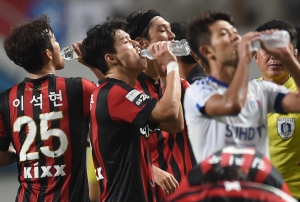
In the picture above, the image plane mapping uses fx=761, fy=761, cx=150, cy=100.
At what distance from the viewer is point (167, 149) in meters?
4.89

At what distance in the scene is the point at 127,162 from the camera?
4.30 m

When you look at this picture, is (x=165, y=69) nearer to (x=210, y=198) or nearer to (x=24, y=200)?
(x=24, y=200)

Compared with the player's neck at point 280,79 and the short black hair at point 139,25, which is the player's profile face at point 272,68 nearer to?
the player's neck at point 280,79

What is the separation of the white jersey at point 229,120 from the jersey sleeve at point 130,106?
0.60 metres

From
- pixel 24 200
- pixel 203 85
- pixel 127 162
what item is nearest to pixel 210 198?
pixel 203 85

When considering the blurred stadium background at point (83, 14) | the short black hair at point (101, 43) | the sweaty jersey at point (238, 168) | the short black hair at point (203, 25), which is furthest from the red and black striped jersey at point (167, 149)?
the blurred stadium background at point (83, 14)

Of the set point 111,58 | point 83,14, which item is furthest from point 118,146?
point 83,14

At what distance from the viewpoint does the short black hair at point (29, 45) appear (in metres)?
4.69

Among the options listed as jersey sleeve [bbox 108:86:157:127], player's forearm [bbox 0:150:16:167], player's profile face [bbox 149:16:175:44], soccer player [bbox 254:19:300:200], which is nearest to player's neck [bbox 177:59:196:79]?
player's profile face [bbox 149:16:175:44]

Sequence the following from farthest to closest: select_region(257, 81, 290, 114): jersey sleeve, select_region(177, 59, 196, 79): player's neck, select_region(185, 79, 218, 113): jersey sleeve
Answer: select_region(177, 59, 196, 79): player's neck
select_region(257, 81, 290, 114): jersey sleeve
select_region(185, 79, 218, 113): jersey sleeve

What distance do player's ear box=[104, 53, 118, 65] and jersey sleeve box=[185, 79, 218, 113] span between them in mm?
964

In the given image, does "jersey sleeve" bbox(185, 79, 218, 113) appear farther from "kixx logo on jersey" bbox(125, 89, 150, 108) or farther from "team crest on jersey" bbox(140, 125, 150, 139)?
"team crest on jersey" bbox(140, 125, 150, 139)

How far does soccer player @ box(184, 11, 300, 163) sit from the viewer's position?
3.47 metres

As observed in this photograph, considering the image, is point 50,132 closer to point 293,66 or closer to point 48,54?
point 48,54
